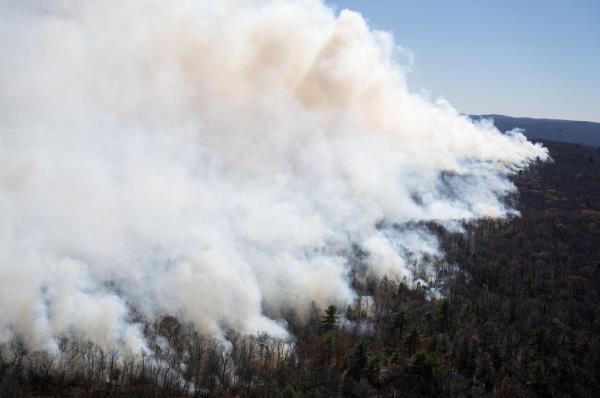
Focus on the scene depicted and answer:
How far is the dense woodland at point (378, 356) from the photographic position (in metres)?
69.2

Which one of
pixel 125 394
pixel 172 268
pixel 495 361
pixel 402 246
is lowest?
pixel 125 394

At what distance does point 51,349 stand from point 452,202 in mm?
134292

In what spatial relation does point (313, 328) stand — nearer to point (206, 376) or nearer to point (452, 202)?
point (206, 376)

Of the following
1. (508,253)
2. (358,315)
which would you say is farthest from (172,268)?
(508,253)

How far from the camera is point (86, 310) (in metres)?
76.6

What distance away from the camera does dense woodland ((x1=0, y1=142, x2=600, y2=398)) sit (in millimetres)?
69250

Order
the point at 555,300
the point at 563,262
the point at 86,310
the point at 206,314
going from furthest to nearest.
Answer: the point at 563,262 → the point at 555,300 → the point at 206,314 → the point at 86,310

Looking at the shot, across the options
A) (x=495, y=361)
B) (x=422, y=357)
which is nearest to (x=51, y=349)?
(x=422, y=357)

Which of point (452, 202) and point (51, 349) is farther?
point (452, 202)

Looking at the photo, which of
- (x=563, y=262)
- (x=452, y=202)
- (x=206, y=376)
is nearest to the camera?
(x=206, y=376)

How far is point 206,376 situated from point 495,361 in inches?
1813

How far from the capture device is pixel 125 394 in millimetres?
65438

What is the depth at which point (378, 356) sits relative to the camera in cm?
7488

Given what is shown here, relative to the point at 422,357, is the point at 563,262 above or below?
above
